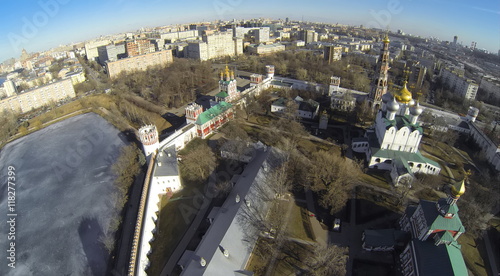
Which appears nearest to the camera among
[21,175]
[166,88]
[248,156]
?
[248,156]

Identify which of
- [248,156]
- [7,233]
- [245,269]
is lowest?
[7,233]

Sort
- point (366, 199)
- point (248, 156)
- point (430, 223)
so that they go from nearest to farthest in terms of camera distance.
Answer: point (430, 223)
point (366, 199)
point (248, 156)

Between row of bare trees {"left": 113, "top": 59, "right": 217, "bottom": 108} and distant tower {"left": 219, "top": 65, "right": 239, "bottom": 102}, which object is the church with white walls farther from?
row of bare trees {"left": 113, "top": 59, "right": 217, "bottom": 108}

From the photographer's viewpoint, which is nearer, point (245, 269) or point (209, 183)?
point (245, 269)

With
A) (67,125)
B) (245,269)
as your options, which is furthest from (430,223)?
(67,125)

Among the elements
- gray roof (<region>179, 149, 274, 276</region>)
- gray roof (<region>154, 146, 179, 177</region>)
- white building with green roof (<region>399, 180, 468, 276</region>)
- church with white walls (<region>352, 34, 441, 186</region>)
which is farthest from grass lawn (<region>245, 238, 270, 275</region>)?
church with white walls (<region>352, 34, 441, 186</region>)

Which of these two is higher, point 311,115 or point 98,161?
point 311,115

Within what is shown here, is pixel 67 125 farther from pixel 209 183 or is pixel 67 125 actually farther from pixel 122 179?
pixel 209 183
